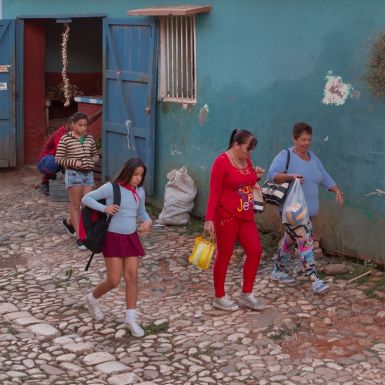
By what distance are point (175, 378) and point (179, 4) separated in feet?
17.9

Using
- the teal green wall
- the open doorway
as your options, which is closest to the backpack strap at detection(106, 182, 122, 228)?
the teal green wall

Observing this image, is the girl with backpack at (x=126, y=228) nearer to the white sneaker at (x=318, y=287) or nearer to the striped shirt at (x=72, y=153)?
the white sneaker at (x=318, y=287)

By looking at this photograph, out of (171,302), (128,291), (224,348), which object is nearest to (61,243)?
(171,302)

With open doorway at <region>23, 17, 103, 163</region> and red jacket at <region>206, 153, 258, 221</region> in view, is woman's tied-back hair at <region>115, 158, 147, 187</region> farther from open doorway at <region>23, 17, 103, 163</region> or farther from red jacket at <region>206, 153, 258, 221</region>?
open doorway at <region>23, 17, 103, 163</region>

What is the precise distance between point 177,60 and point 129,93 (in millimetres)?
914

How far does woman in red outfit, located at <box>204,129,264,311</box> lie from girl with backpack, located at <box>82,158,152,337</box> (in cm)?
60

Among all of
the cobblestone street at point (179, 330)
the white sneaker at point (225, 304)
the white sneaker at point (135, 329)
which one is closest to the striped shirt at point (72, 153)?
the cobblestone street at point (179, 330)

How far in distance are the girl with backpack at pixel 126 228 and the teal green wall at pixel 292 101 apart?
241 centimetres

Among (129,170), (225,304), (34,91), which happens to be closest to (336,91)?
(225,304)

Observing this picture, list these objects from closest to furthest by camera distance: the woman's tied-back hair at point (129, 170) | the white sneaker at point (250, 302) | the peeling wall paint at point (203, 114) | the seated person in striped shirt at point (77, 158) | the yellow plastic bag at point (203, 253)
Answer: the woman's tied-back hair at point (129, 170) < the yellow plastic bag at point (203, 253) < the white sneaker at point (250, 302) < the seated person in striped shirt at point (77, 158) < the peeling wall paint at point (203, 114)

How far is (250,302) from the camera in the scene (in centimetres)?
653

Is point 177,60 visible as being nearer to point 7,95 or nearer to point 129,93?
point 129,93

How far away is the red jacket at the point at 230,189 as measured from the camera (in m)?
6.26

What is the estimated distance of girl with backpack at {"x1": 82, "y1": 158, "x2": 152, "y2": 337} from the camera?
600cm
